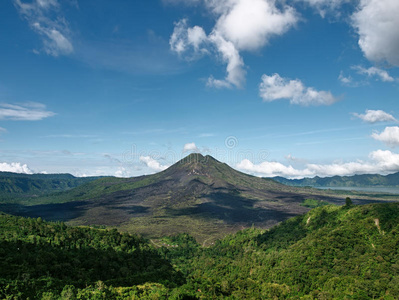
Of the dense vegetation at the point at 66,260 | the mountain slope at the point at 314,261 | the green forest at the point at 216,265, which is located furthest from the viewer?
the mountain slope at the point at 314,261

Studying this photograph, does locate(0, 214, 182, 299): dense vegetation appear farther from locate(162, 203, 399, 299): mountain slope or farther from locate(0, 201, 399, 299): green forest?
locate(162, 203, 399, 299): mountain slope

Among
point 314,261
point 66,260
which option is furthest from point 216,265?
point 66,260

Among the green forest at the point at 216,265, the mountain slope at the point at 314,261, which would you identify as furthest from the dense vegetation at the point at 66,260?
the mountain slope at the point at 314,261

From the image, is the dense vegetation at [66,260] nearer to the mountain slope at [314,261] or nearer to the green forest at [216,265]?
the green forest at [216,265]

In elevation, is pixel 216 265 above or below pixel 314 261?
below

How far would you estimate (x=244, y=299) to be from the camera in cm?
4844

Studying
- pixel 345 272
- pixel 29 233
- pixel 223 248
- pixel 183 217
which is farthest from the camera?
pixel 183 217

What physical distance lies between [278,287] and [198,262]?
49.8 metres

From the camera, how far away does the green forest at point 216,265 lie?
145 ft

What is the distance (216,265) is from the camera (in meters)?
90.6

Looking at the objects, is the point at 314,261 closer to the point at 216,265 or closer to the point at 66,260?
the point at 216,265

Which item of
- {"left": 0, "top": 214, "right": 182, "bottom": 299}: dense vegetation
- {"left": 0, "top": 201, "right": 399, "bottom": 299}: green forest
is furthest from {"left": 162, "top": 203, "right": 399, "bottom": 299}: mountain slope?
{"left": 0, "top": 214, "right": 182, "bottom": 299}: dense vegetation

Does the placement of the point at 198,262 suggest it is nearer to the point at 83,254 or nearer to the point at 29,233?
the point at 83,254

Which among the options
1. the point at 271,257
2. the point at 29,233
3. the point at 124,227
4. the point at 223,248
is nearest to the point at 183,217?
the point at 124,227
